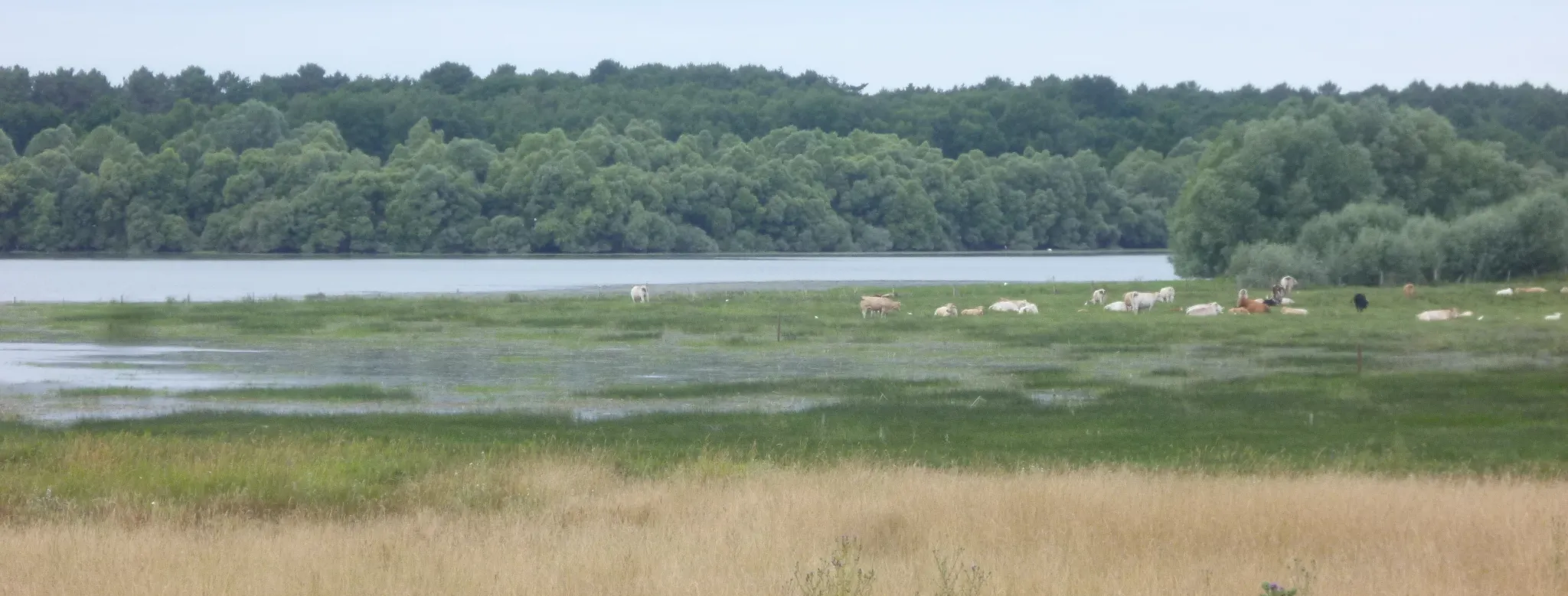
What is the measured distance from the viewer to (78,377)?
32.0m

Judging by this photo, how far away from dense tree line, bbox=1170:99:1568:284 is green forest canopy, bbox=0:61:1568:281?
166mm

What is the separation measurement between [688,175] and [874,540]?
13466cm

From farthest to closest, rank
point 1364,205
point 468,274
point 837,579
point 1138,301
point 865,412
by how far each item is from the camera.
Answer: point 468,274 < point 1364,205 < point 1138,301 < point 865,412 < point 837,579

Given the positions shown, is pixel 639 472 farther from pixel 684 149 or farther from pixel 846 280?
pixel 684 149

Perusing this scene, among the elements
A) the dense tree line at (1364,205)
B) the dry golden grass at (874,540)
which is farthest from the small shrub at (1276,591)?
the dense tree line at (1364,205)

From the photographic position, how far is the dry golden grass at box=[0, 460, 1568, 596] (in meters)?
11.6

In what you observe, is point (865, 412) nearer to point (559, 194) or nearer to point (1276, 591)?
point (1276, 591)

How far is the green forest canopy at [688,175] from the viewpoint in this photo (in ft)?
282

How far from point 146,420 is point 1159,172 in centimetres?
15778

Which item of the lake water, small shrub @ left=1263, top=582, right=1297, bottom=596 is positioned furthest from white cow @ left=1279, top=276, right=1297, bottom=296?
small shrub @ left=1263, top=582, right=1297, bottom=596

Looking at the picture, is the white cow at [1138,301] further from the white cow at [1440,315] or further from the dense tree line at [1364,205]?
the dense tree line at [1364,205]

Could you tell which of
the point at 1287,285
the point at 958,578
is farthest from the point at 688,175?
the point at 958,578

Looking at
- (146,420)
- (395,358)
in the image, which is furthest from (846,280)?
(146,420)

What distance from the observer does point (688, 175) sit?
147500 millimetres
